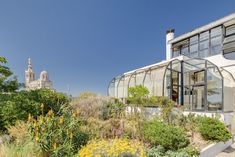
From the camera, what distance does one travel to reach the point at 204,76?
450 inches

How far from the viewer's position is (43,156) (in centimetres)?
368

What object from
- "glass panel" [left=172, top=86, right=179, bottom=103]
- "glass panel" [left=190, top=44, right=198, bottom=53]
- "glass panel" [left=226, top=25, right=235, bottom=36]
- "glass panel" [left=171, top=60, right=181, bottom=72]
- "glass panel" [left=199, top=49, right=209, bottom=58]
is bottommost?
"glass panel" [left=172, top=86, right=179, bottom=103]

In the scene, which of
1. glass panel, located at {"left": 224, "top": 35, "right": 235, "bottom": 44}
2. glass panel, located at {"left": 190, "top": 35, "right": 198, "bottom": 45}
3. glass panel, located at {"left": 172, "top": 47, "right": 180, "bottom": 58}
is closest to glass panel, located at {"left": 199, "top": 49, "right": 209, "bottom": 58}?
glass panel, located at {"left": 190, "top": 35, "right": 198, "bottom": 45}

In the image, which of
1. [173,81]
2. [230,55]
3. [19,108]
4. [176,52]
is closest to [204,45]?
[230,55]

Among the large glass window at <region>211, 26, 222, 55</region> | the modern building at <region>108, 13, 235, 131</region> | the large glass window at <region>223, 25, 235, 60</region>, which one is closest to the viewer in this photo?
the modern building at <region>108, 13, 235, 131</region>

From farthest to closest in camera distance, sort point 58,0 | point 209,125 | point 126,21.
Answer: point 126,21 < point 58,0 < point 209,125

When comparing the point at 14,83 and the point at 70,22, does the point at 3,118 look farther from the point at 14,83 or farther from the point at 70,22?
the point at 70,22

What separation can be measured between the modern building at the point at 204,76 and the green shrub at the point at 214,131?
279cm

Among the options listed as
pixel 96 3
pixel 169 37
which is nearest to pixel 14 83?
pixel 96 3

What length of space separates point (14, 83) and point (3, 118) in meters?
4.38

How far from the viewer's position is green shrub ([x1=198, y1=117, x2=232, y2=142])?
251 inches

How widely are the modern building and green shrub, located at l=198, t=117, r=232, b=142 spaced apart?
9.15 ft

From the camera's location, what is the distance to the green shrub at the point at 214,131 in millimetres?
6387

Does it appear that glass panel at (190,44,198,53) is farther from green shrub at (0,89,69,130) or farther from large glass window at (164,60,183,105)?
green shrub at (0,89,69,130)
